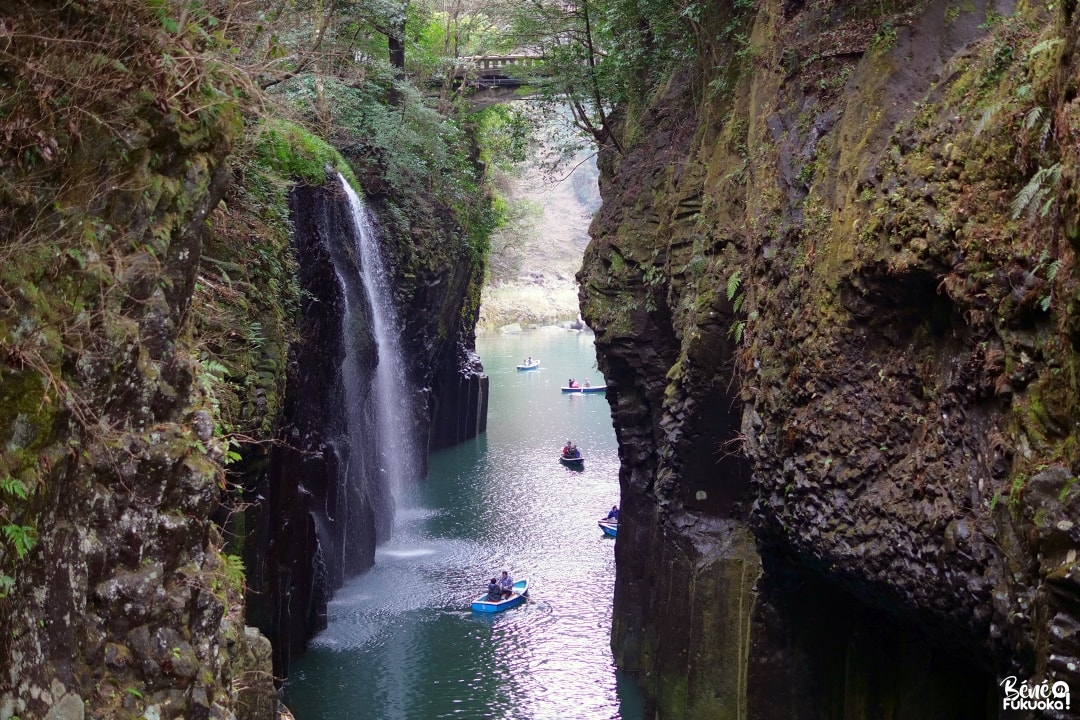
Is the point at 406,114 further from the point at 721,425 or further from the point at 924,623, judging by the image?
the point at 924,623

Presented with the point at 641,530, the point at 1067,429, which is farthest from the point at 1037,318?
the point at 641,530

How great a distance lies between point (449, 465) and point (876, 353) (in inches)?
1027

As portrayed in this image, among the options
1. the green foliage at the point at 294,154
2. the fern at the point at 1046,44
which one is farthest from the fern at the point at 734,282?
the green foliage at the point at 294,154

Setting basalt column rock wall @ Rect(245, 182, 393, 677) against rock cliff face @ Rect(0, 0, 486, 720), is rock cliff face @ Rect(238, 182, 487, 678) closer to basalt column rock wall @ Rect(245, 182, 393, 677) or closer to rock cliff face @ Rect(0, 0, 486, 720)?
basalt column rock wall @ Rect(245, 182, 393, 677)

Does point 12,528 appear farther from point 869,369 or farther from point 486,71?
point 486,71

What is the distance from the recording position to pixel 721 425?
14.2 meters

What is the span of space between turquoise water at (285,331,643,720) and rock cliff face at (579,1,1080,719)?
1.77m

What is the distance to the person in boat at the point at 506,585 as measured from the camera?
1978 cm

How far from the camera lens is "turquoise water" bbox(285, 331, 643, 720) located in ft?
51.9

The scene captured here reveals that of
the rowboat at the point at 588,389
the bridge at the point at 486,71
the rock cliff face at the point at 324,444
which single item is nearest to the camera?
the rock cliff face at the point at 324,444

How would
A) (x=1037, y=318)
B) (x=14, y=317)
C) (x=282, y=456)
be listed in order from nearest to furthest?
(x=14, y=317) < (x=1037, y=318) < (x=282, y=456)

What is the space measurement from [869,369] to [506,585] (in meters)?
12.1

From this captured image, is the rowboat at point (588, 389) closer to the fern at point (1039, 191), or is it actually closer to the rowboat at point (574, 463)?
the rowboat at point (574, 463)

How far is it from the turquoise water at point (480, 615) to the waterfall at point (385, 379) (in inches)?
67.6
